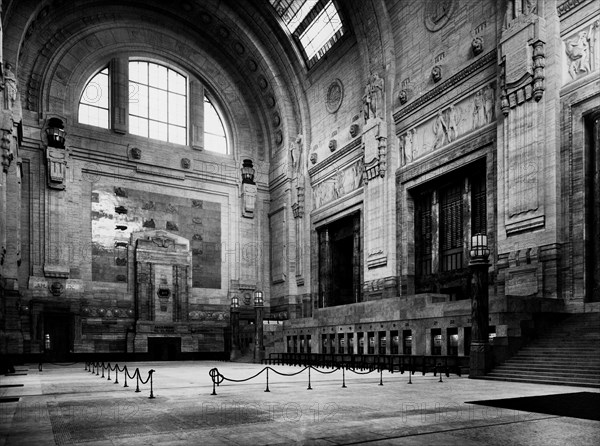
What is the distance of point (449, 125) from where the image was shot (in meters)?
25.8

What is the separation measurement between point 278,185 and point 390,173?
11.6m

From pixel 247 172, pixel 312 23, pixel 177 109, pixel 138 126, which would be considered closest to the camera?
pixel 312 23

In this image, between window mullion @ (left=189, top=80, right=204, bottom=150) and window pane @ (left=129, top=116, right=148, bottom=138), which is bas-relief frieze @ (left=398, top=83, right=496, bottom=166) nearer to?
window mullion @ (left=189, top=80, right=204, bottom=150)

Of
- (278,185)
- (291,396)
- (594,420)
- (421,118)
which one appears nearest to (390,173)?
(421,118)

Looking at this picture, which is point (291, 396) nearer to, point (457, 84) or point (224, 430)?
point (224, 430)

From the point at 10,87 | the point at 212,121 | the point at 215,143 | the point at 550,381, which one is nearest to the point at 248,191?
the point at 215,143

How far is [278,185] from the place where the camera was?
3909 cm

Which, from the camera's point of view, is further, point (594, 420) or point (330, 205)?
point (330, 205)

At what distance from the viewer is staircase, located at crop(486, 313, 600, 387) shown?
14398mm

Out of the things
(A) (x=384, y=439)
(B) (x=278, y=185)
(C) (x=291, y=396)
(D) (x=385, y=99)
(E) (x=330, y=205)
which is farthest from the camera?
(B) (x=278, y=185)

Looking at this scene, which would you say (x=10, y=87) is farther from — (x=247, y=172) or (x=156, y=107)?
(x=247, y=172)

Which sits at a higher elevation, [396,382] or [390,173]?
[390,173]

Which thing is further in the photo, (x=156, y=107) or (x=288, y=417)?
(x=156, y=107)

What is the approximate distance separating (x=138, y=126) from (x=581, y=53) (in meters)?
26.4
